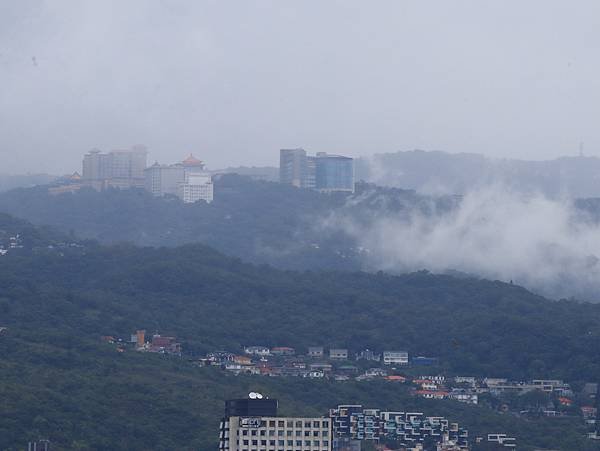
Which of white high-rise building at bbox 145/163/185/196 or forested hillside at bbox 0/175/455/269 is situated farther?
white high-rise building at bbox 145/163/185/196

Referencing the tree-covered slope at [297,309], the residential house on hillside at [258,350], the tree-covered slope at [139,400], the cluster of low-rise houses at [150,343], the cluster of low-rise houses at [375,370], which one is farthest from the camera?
the residential house on hillside at [258,350]

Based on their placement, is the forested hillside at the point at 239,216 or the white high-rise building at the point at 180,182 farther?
the white high-rise building at the point at 180,182

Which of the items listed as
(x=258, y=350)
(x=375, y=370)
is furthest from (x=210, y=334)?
(x=375, y=370)

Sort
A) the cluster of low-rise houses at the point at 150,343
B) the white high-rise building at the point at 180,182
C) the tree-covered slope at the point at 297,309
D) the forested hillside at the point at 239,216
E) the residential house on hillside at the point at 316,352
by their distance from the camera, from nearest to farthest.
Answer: the cluster of low-rise houses at the point at 150,343 → the tree-covered slope at the point at 297,309 → the residential house on hillside at the point at 316,352 → the forested hillside at the point at 239,216 → the white high-rise building at the point at 180,182

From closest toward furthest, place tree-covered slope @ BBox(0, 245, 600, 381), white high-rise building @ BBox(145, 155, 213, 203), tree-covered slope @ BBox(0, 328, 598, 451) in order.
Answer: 1. tree-covered slope @ BBox(0, 328, 598, 451)
2. tree-covered slope @ BBox(0, 245, 600, 381)
3. white high-rise building @ BBox(145, 155, 213, 203)

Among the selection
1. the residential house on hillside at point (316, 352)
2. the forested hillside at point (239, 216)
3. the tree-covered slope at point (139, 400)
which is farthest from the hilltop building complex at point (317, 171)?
the tree-covered slope at point (139, 400)

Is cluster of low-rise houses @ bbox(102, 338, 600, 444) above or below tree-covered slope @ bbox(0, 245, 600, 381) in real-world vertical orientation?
below

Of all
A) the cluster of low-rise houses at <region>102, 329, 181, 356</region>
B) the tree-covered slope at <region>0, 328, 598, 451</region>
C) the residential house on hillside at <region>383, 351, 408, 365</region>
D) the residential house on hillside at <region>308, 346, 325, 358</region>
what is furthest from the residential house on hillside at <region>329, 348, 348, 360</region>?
the tree-covered slope at <region>0, 328, 598, 451</region>

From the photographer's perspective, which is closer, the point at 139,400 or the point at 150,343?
the point at 139,400

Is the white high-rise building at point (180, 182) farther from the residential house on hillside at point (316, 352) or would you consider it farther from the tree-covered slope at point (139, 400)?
the tree-covered slope at point (139, 400)

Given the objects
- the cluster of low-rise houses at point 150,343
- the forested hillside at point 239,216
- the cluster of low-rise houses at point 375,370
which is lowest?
the cluster of low-rise houses at point 375,370

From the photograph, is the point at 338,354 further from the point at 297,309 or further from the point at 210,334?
the point at 297,309

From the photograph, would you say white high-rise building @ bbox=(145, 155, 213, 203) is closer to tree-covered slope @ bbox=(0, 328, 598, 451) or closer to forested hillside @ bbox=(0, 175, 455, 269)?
forested hillside @ bbox=(0, 175, 455, 269)
